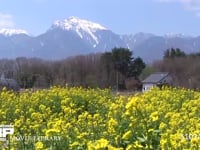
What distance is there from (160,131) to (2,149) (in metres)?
1.29

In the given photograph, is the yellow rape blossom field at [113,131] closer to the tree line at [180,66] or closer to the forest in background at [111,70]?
the forest in background at [111,70]

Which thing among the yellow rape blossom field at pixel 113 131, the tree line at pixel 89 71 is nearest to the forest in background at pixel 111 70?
the tree line at pixel 89 71

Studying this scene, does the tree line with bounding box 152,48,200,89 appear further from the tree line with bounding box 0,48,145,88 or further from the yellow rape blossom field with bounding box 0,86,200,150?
the yellow rape blossom field with bounding box 0,86,200,150

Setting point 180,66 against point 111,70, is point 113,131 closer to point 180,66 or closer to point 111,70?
point 111,70

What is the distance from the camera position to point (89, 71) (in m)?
59.6

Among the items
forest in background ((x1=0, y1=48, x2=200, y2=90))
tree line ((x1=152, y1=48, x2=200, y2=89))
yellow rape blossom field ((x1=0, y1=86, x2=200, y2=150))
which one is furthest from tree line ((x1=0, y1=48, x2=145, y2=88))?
yellow rape blossom field ((x1=0, y1=86, x2=200, y2=150))

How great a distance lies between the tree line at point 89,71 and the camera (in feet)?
160

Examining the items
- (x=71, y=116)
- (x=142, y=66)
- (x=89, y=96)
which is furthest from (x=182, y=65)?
(x=71, y=116)

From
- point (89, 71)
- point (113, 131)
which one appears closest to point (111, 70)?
point (89, 71)

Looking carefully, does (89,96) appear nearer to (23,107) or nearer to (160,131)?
(23,107)

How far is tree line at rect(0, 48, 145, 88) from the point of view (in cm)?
4888

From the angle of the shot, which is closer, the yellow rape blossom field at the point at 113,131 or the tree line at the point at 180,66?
the yellow rape blossom field at the point at 113,131

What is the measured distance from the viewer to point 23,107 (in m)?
9.14

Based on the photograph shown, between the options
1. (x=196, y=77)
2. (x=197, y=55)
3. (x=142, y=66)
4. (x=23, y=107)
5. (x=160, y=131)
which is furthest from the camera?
(x=197, y=55)
